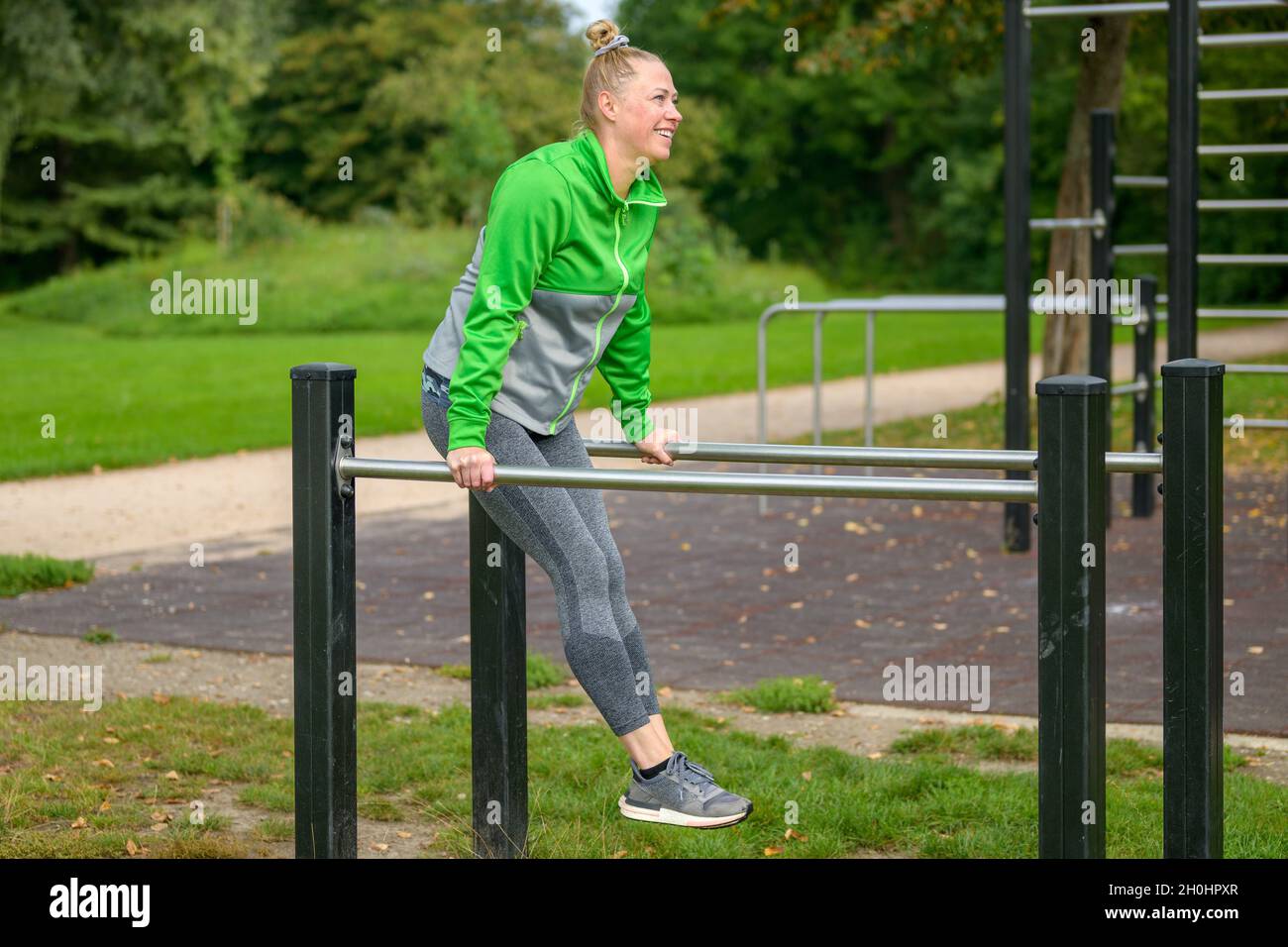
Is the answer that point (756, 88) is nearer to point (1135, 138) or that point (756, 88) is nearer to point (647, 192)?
point (1135, 138)

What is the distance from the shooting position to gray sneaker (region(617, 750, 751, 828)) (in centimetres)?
337

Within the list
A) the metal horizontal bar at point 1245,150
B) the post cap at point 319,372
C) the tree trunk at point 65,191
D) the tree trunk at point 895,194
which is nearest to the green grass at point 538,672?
the post cap at point 319,372

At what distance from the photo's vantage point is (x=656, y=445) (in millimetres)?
3744

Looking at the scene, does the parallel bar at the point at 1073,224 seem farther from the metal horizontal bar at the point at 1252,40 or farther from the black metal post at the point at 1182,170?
the metal horizontal bar at the point at 1252,40

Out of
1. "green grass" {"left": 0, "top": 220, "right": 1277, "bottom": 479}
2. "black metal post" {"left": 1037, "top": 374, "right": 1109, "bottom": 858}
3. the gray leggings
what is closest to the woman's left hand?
the gray leggings

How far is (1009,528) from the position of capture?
313 inches

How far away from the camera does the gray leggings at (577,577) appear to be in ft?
11.2

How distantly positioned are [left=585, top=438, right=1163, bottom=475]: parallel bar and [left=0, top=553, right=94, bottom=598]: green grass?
4164 mm

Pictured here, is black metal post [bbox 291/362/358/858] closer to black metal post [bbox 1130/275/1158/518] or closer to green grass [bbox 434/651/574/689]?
green grass [bbox 434/651/574/689]

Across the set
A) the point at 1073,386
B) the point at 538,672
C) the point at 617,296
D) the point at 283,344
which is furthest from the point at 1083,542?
the point at 283,344

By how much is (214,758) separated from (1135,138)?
30609 mm

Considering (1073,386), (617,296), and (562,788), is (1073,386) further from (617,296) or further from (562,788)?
(562,788)

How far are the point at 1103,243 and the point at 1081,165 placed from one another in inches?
90.5

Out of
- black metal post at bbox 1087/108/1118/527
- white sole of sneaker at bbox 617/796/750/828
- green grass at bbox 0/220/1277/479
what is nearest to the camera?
white sole of sneaker at bbox 617/796/750/828
